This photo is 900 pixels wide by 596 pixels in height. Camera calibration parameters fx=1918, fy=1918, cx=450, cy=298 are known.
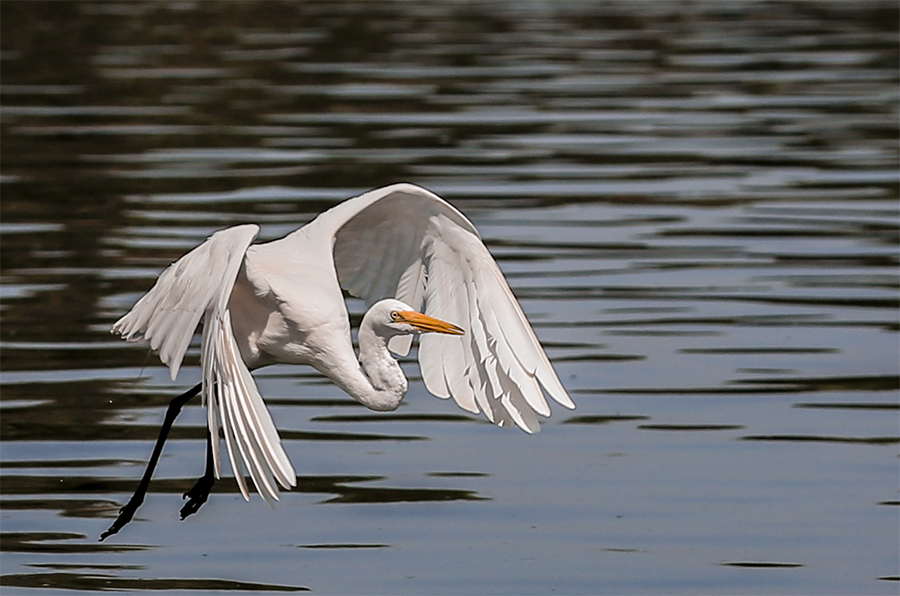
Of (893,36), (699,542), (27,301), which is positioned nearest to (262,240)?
(27,301)

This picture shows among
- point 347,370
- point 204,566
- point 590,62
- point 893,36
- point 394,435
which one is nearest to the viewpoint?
point 347,370

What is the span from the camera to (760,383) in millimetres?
12055

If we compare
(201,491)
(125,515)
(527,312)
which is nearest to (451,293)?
(201,491)

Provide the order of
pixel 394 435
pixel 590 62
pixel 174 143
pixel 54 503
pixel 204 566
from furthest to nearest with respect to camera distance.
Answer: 1. pixel 590 62
2. pixel 174 143
3. pixel 394 435
4. pixel 54 503
5. pixel 204 566

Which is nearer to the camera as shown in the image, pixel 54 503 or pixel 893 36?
pixel 54 503

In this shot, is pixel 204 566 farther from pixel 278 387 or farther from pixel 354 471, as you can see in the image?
pixel 278 387

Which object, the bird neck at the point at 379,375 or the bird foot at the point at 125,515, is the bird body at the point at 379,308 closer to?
the bird neck at the point at 379,375

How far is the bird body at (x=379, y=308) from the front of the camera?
7.72 meters

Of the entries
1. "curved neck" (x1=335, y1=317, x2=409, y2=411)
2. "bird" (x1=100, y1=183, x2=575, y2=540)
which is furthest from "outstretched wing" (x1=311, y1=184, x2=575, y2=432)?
"curved neck" (x1=335, y1=317, x2=409, y2=411)

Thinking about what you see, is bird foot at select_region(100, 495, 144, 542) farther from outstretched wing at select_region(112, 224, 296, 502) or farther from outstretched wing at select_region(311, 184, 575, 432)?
outstretched wing at select_region(311, 184, 575, 432)

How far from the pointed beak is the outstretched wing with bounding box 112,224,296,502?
77 cm

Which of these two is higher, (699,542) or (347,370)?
(347,370)

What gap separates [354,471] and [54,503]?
5.25ft

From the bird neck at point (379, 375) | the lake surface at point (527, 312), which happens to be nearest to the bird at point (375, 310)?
the bird neck at point (379, 375)
